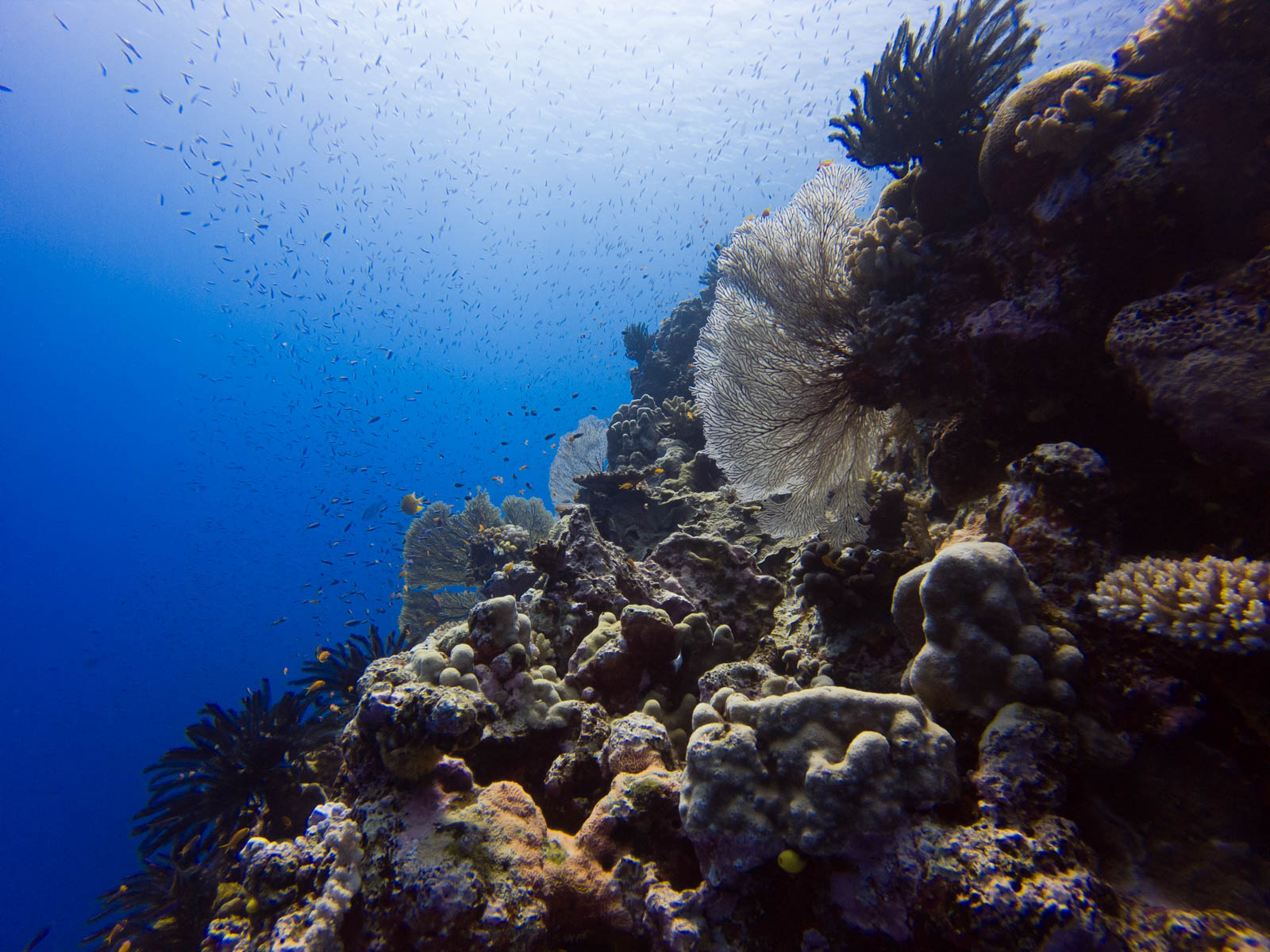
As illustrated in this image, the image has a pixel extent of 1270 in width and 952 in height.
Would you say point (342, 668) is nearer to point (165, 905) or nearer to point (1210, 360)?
point (165, 905)

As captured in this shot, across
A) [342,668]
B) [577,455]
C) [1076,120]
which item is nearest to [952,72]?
[1076,120]

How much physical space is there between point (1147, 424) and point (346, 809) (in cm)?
494

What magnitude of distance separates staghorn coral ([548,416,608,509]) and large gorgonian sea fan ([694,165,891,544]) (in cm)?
676

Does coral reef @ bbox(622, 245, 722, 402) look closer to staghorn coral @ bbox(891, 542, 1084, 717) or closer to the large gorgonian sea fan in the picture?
the large gorgonian sea fan

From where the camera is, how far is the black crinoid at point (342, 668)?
732 centimetres

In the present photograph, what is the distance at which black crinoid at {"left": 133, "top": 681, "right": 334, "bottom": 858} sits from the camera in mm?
5660

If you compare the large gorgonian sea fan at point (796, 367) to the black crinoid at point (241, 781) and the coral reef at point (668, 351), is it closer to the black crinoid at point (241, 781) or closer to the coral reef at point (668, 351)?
the black crinoid at point (241, 781)

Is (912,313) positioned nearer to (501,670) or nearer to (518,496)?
(501,670)

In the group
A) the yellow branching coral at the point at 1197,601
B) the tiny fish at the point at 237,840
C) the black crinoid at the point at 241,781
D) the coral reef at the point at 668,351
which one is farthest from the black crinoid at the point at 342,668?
the coral reef at the point at 668,351

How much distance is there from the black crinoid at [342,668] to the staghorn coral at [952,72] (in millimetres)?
9031

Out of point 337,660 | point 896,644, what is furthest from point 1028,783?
point 337,660

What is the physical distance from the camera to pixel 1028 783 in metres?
1.94

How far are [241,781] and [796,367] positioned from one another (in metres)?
7.72

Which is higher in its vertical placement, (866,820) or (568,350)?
(568,350)
